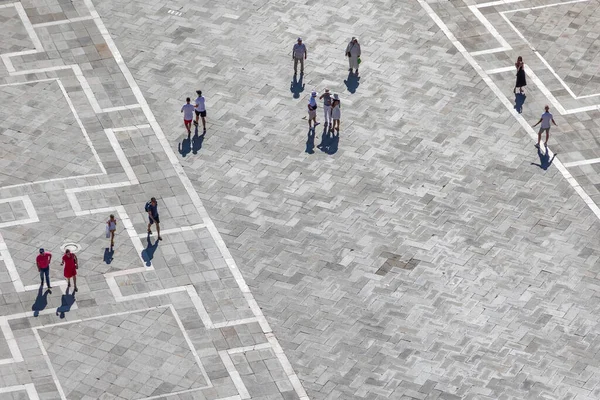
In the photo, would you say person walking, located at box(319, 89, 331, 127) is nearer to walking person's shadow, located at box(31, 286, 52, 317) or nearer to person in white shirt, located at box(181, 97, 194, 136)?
person in white shirt, located at box(181, 97, 194, 136)

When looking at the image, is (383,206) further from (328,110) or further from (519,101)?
(519,101)

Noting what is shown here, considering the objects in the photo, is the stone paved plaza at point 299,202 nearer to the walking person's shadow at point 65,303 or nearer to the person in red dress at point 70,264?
the walking person's shadow at point 65,303

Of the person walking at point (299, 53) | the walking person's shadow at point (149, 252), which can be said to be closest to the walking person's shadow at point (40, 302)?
the walking person's shadow at point (149, 252)

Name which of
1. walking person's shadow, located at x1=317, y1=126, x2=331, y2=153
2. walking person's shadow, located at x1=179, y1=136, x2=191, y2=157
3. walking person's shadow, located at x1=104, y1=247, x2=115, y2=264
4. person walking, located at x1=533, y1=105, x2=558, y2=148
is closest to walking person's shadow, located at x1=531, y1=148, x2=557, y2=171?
person walking, located at x1=533, y1=105, x2=558, y2=148

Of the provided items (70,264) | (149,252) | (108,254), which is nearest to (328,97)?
(149,252)

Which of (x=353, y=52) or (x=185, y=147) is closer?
(x=185, y=147)
